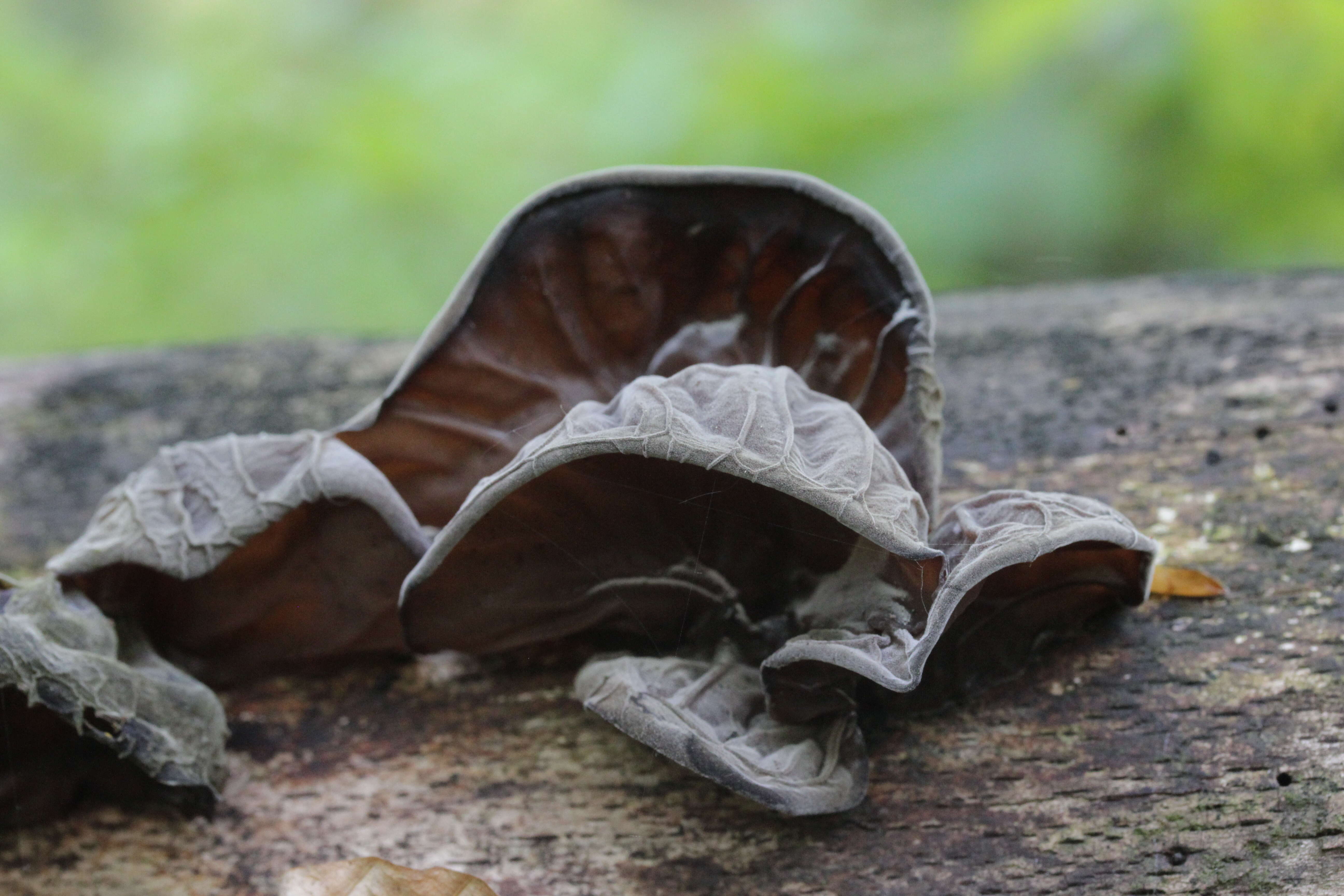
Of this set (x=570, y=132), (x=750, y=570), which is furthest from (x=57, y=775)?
(x=570, y=132)

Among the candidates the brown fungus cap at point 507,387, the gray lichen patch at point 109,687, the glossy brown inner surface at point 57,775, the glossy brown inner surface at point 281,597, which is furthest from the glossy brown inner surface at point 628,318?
the glossy brown inner surface at point 57,775

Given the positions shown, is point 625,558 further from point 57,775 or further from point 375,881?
point 57,775

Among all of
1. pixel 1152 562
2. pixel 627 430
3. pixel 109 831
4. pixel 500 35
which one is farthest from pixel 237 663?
pixel 500 35

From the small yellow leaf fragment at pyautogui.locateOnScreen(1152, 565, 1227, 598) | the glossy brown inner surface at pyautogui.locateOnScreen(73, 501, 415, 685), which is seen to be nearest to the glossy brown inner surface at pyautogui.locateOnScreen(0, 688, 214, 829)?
the glossy brown inner surface at pyautogui.locateOnScreen(73, 501, 415, 685)

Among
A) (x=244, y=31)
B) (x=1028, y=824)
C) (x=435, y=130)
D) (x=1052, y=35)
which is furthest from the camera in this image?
(x=244, y=31)

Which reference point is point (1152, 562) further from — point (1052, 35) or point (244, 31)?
point (244, 31)

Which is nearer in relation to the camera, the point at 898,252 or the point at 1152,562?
the point at 1152,562
